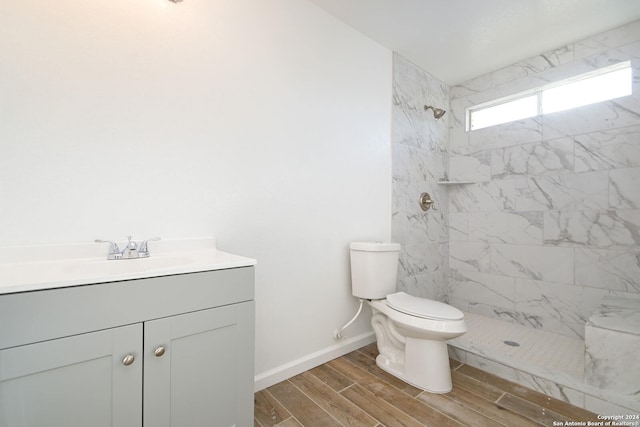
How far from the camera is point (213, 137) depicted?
1.50 m

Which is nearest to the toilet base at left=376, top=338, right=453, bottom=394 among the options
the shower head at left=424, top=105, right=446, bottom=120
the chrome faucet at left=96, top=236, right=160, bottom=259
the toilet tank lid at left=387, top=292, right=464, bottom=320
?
the toilet tank lid at left=387, top=292, right=464, bottom=320

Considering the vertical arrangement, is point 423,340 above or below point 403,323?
below

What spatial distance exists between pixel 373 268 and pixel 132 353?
1.44 m

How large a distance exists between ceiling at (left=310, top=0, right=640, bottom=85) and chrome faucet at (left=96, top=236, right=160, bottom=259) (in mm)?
1845

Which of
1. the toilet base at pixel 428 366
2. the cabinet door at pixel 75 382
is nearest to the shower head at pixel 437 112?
the toilet base at pixel 428 366

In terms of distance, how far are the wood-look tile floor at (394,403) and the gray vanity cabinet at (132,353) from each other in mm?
461

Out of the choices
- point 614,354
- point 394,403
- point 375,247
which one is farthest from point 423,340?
point 614,354

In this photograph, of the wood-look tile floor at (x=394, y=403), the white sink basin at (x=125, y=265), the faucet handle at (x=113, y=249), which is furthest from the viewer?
the wood-look tile floor at (x=394, y=403)

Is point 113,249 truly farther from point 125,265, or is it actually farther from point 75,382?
point 75,382

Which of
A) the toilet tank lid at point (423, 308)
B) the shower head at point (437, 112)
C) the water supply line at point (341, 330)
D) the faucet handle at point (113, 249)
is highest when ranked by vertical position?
the shower head at point (437, 112)

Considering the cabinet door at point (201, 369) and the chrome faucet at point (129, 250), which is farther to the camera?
the chrome faucet at point (129, 250)

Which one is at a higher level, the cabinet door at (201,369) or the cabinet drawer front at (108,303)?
the cabinet drawer front at (108,303)

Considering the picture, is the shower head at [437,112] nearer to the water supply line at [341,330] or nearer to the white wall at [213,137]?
the white wall at [213,137]

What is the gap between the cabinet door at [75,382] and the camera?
0.73 metres
